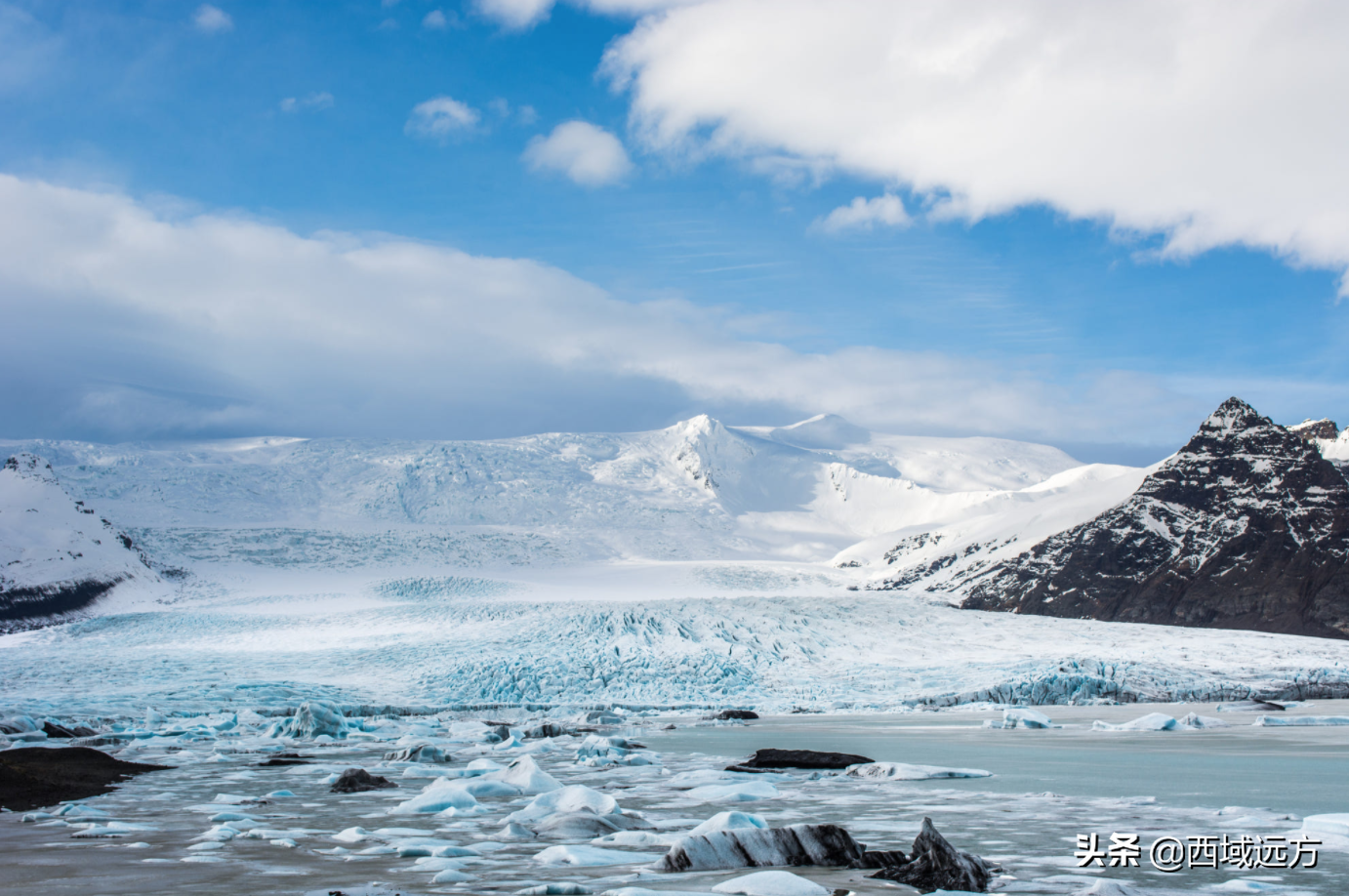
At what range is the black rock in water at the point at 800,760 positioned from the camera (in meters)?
9.44

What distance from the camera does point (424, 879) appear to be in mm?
4090

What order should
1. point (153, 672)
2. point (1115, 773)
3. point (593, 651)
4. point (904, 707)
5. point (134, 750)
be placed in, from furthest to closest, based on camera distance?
point (593, 651) < point (153, 672) < point (904, 707) < point (134, 750) < point (1115, 773)

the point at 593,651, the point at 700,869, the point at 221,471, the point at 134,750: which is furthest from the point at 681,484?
the point at 700,869

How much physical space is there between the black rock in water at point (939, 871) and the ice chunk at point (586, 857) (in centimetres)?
132

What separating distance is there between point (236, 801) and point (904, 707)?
17414mm

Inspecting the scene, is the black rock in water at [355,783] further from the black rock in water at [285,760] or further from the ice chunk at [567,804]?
the black rock in water at [285,760]

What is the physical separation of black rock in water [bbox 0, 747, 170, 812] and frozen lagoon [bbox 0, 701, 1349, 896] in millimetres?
359

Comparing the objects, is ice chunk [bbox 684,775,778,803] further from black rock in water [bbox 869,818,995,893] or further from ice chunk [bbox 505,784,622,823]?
black rock in water [bbox 869,818,995,893]

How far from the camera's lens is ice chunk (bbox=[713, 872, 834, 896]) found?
3633mm

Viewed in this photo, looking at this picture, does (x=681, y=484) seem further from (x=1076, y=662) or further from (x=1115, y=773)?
(x=1115, y=773)

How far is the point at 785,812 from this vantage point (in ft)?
20.9

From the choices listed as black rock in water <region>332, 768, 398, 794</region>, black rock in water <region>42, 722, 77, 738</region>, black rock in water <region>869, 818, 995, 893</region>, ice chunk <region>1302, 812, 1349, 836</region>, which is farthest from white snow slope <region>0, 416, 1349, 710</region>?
black rock in water <region>869, 818, 995, 893</region>

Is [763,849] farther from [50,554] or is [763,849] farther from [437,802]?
[50,554]

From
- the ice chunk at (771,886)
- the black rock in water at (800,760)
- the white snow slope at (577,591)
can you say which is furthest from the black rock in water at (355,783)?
the white snow slope at (577,591)
